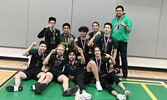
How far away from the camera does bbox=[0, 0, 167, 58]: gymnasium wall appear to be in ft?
18.0

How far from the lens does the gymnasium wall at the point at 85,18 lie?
5480 millimetres

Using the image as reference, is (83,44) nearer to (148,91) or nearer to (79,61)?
(79,61)

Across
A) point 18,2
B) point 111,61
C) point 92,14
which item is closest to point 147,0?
point 92,14

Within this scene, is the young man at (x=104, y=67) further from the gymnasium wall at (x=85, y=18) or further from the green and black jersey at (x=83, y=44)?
the gymnasium wall at (x=85, y=18)

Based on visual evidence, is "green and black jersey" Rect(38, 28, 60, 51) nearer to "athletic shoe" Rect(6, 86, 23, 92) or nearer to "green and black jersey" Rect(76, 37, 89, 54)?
"green and black jersey" Rect(76, 37, 89, 54)

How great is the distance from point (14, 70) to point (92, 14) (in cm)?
288

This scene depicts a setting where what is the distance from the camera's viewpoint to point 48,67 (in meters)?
4.30

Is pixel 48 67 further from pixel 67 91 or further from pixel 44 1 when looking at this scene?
pixel 44 1

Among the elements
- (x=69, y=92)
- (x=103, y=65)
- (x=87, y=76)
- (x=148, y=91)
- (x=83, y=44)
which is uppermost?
(x=83, y=44)

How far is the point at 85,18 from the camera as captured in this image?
18.2 ft

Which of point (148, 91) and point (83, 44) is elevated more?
point (83, 44)

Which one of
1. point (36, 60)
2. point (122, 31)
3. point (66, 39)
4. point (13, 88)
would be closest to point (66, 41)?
point (66, 39)

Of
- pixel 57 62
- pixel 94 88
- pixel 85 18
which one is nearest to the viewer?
pixel 94 88

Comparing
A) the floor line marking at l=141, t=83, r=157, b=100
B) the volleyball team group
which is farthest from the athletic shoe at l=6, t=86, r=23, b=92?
the floor line marking at l=141, t=83, r=157, b=100
